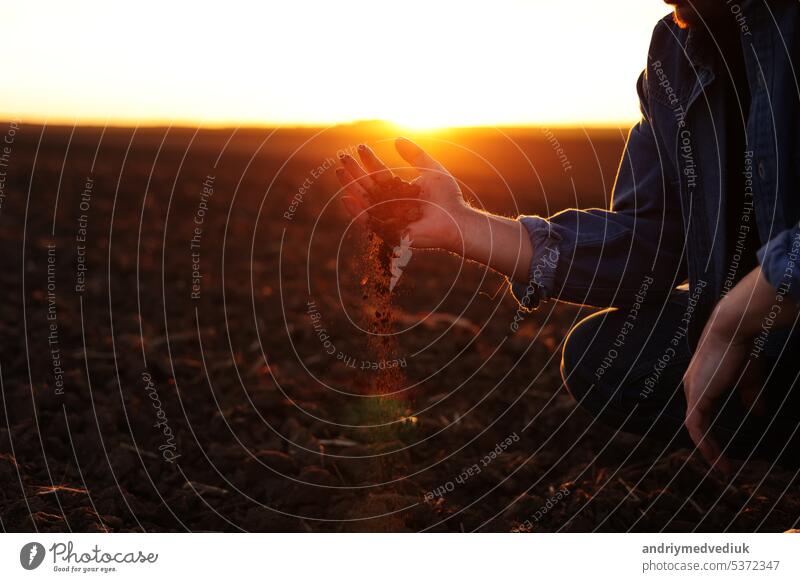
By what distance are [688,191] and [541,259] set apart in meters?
0.34

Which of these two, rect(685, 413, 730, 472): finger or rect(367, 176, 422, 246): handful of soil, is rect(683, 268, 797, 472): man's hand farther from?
rect(367, 176, 422, 246): handful of soil

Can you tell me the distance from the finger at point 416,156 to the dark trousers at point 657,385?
1.99ft

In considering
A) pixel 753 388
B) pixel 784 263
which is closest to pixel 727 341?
pixel 784 263

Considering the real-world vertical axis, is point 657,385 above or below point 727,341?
below

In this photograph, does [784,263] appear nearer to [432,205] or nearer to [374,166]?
[432,205]

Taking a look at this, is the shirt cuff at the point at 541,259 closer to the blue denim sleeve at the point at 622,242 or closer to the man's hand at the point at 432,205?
the blue denim sleeve at the point at 622,242

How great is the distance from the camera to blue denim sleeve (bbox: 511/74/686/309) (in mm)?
1968

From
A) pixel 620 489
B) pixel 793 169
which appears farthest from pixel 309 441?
pixel 793 169

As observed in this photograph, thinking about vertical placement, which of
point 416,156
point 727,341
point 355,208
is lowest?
point 727,341

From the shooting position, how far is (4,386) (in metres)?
2.94

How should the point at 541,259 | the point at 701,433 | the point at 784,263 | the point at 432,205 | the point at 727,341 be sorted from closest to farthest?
the point at 784,263, the point at 727,341, the point at 701,433, the point at 432,205, the point at 541,259

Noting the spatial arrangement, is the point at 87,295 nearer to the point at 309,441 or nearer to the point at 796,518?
the point at 309,441

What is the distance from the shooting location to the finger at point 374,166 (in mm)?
1814

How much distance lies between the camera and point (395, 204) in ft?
5.88
